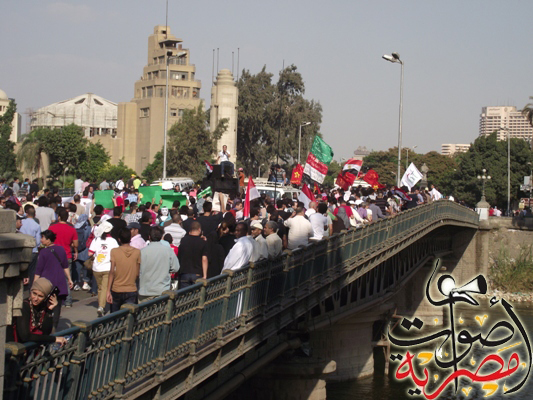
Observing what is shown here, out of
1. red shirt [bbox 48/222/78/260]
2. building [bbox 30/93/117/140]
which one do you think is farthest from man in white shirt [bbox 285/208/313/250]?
building [bbox 30/93/117/140]

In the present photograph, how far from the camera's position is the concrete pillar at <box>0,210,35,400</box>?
526 cm

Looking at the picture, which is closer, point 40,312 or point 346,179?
point 40,312

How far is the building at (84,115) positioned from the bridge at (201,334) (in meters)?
108

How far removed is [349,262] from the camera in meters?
18.8

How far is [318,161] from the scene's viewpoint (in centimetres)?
2678

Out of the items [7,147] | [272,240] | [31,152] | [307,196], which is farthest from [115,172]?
[272,240]

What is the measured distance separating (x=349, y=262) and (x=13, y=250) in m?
13.9

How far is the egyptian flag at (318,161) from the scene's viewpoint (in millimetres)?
26562

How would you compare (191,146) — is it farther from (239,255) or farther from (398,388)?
(239,255)

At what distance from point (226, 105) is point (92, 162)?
58.0 feet

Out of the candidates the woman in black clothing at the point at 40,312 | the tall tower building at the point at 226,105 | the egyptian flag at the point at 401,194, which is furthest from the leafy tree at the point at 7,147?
the woman in black clothing at the point at 40,312

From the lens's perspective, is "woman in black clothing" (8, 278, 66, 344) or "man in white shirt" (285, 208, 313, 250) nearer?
"woman in black clothing" (8, 278, 66, 344)

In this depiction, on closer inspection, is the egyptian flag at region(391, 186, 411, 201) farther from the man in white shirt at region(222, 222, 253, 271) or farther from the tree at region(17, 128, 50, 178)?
the tree at region(17, 128, 50, 178)

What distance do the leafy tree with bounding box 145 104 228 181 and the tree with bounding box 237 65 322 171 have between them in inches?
822
